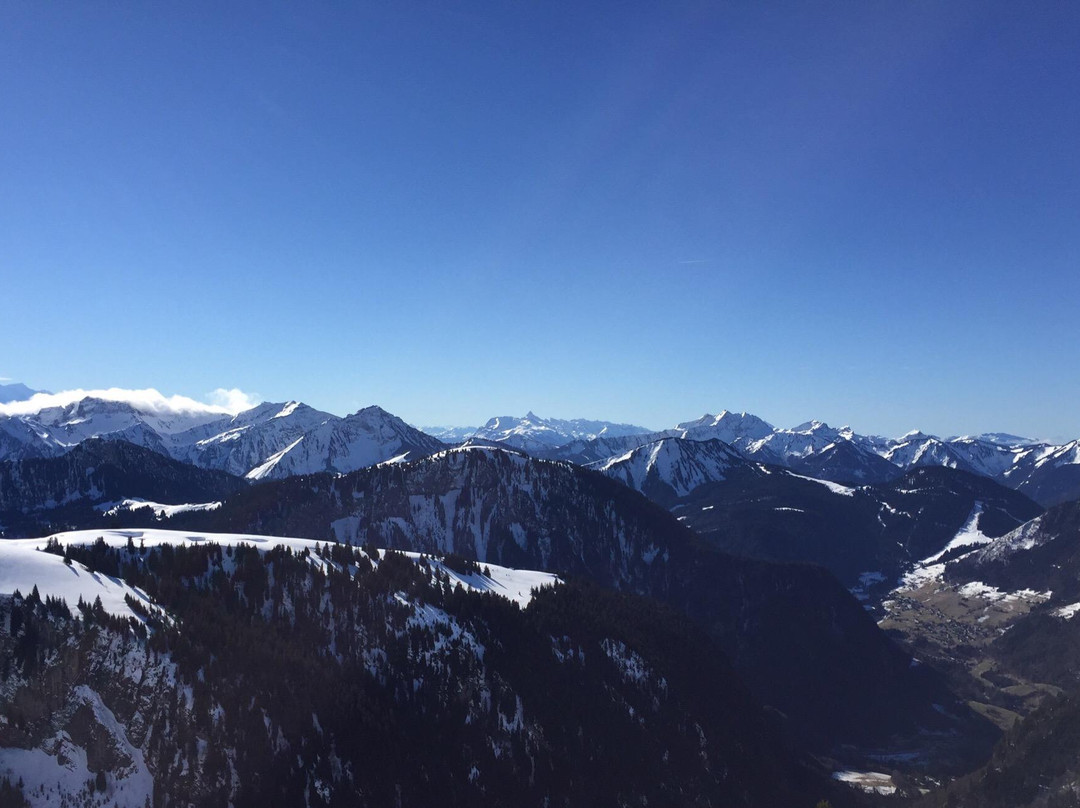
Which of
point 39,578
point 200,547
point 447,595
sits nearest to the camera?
point 39,578

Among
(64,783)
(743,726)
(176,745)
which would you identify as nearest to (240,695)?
(176,745)

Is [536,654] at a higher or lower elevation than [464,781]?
higher

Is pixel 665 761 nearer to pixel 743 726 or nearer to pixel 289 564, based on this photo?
pixel 743 726

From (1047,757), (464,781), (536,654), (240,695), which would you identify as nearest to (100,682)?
(240,695)

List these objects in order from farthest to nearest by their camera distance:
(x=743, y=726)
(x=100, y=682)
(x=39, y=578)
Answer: (x=743, y=726) < (x=39, y=578) < (x=100, y=682)

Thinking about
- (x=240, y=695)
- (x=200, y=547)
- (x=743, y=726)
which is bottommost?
(x=743, y=726)

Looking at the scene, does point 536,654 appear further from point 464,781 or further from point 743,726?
point 743,726

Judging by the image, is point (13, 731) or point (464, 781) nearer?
point (13, 731)

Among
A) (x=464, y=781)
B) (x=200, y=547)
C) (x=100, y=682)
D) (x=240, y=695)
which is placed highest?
(x=200, y=547)

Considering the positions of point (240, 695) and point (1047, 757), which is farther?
point (1047, 757)
